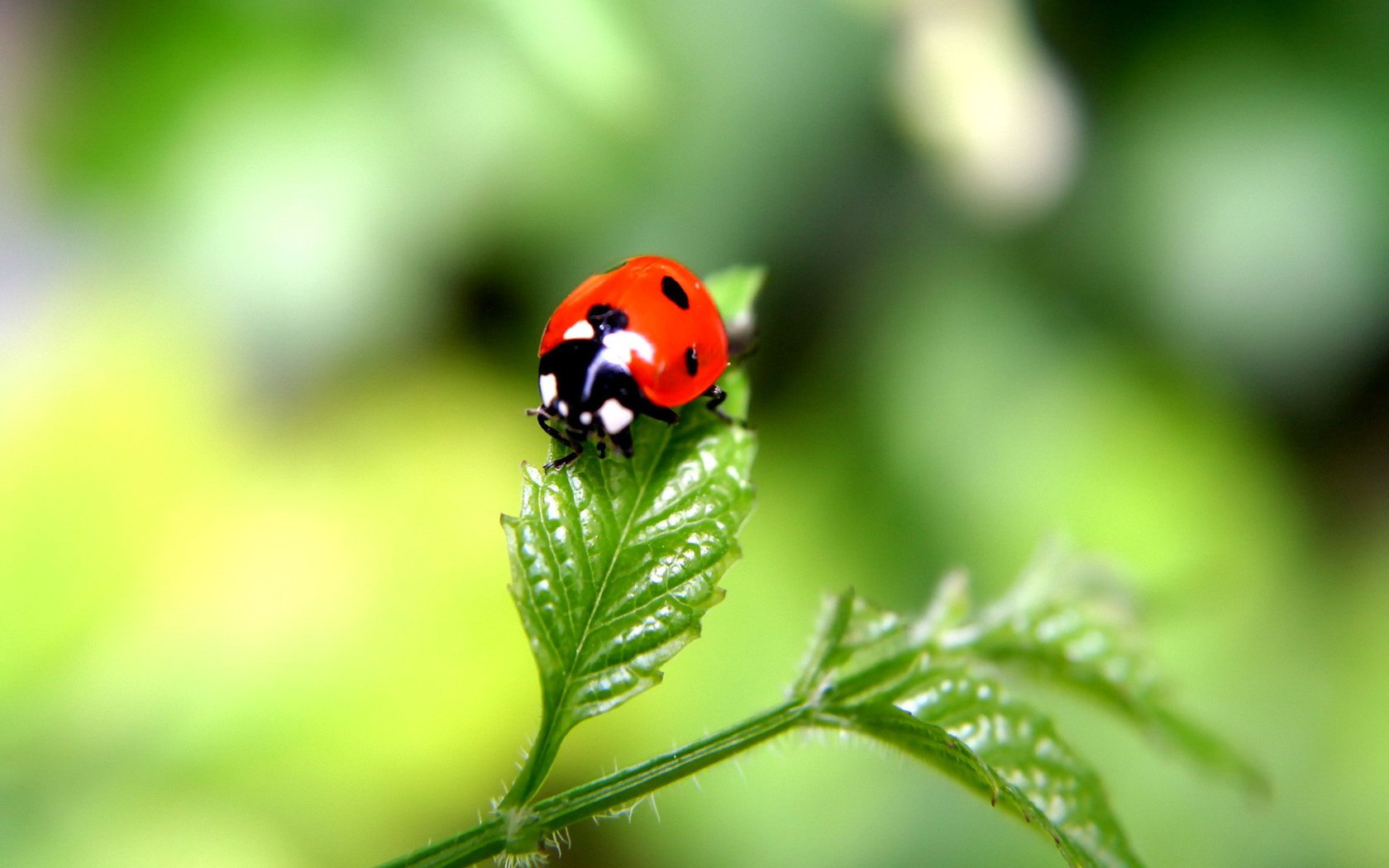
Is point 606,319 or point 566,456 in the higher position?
point 606,319

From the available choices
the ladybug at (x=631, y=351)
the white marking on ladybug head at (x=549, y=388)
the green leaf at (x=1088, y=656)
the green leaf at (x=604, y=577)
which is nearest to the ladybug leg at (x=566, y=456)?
the green leaf at (x=604, y=577)

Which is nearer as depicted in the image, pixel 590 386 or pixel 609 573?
pixel 609 573

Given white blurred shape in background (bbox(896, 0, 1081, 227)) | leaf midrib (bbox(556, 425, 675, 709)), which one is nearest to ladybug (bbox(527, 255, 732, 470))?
leaf midrib (bbox(556, 425, 675, 709))

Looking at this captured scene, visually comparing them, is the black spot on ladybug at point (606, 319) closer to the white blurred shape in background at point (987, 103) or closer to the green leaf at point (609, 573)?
the green leaf at point (609, 573)

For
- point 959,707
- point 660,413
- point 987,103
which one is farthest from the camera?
point 987,103

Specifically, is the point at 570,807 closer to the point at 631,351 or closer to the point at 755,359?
the point at 631,351

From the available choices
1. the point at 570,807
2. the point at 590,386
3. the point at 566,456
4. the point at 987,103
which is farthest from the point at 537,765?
the point at 987,103

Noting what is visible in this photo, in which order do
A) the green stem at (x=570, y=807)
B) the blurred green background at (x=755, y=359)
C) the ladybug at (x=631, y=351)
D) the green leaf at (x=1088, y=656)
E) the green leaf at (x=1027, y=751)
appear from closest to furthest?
1. the green stem at (x=570, y=807)
2. the green leaf at (x=1027, y=751)
3. the green leaf at (x=1088, y=656)
4. the ladybug at (x=631, y=351)
5. the blurred green background at (x=755, y=359)

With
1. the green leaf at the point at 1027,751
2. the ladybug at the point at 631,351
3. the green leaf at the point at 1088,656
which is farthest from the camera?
the ladybug at the point at 631,351
